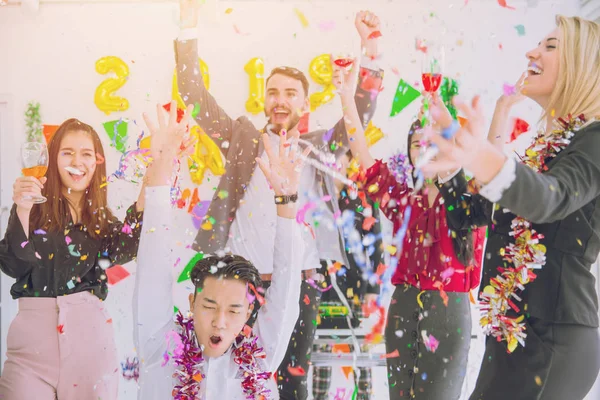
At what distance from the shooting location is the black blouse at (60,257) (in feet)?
7.04

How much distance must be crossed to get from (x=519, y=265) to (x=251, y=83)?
6.68 feet

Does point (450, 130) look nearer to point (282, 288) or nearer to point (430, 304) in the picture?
point (282, 288)

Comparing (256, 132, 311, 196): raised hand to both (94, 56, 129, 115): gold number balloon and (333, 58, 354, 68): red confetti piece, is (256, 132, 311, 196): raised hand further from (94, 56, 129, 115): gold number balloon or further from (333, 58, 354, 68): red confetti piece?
(94, 56, 129, 115): gold number balloon

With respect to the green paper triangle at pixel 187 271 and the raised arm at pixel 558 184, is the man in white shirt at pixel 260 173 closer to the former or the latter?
the green paper triangle at pixel 187 271

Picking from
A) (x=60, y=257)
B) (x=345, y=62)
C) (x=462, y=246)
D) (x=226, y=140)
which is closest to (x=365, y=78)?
(x=345, y=62)

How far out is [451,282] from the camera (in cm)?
228

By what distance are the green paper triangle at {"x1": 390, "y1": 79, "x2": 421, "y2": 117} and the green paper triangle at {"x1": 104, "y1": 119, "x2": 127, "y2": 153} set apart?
1480 mm

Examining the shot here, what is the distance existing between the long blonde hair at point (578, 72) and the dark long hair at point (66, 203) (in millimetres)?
1625

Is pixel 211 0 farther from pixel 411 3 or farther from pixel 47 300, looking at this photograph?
pixel 47 300

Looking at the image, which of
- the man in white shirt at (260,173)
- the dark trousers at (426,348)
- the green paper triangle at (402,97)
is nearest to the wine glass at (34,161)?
the man in white shirt at (260,173)

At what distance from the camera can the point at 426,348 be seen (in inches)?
86.0

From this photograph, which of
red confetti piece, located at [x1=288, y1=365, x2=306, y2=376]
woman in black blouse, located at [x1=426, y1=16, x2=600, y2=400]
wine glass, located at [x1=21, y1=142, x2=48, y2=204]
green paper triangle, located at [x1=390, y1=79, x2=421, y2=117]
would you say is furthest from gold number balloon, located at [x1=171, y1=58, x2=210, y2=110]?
woman in black blouse, located at [x1=426, y1=16, x2=600, y2=400]

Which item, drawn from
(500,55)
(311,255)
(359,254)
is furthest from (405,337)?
(500,55)

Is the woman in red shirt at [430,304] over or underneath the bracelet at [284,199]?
underneath
